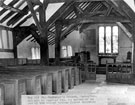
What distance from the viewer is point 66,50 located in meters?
17.3

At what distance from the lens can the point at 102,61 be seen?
53.8 ft

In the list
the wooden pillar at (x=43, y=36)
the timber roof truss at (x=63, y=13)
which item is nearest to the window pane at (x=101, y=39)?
the timber roof truss at (x=63, y=13)

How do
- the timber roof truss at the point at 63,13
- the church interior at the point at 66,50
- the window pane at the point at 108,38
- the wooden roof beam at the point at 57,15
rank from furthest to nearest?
the window pane at the point at 108,38, the wooden roof beam at the point at 57,15, the timber roof truss at the point at 63,13, the church interior at the point at 66,50

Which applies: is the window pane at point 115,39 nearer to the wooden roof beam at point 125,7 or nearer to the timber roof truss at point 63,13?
the timber roof truss at point 63,13

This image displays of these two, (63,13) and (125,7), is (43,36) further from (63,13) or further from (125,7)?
(125,7)

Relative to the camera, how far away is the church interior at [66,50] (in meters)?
5.17

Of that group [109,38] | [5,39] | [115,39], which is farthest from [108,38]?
[5,39]

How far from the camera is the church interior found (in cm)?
517

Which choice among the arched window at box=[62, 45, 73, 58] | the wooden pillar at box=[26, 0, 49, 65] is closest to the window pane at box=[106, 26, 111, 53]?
the arched window at box=[62, 45, 73, 58]

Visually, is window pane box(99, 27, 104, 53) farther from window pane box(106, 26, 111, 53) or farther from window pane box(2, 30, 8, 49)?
window pane box(2, 30, 8, 49)

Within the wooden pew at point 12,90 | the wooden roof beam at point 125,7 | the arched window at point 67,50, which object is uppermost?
the wooden roof beam at point 125,7

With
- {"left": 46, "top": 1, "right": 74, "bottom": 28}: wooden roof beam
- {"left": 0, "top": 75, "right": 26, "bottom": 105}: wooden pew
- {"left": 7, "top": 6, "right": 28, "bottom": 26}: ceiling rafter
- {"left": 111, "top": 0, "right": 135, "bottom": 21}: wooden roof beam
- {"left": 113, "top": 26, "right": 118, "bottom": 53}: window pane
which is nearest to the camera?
{"left": 0, "top": 75, "right": 26, "bottom": 105}: wooden pew

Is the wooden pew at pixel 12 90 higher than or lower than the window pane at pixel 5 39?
lower

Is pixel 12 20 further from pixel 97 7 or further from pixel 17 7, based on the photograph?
pixel 97 7
